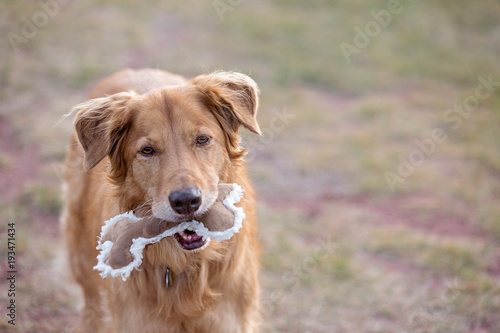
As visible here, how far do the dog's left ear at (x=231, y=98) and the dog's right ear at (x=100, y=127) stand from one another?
0.56 metres

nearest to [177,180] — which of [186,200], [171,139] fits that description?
[186,200]

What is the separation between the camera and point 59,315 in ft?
16.6

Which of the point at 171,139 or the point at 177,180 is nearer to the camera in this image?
the point at 177,180

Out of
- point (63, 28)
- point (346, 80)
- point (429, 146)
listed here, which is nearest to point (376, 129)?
point (429, 146)

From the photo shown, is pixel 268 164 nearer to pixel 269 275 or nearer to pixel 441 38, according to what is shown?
pixel 269 275

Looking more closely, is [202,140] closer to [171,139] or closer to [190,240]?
[171,139]

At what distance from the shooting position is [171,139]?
3275mm

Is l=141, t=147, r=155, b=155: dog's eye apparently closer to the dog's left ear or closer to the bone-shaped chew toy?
the bone-shaped chew toy

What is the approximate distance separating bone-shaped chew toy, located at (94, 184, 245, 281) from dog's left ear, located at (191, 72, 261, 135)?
27.0 inches

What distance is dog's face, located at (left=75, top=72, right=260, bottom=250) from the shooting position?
3.09 m

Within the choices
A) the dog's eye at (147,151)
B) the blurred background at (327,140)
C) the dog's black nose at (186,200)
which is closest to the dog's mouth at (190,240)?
the dog's black nose at (186,200)

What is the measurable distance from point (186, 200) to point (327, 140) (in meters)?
5.93

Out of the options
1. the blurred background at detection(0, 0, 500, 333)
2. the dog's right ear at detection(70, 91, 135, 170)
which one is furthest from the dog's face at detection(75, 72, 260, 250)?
the blurred background at detection(0, 0, 500, 333)

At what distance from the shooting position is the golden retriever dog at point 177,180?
3.26m
